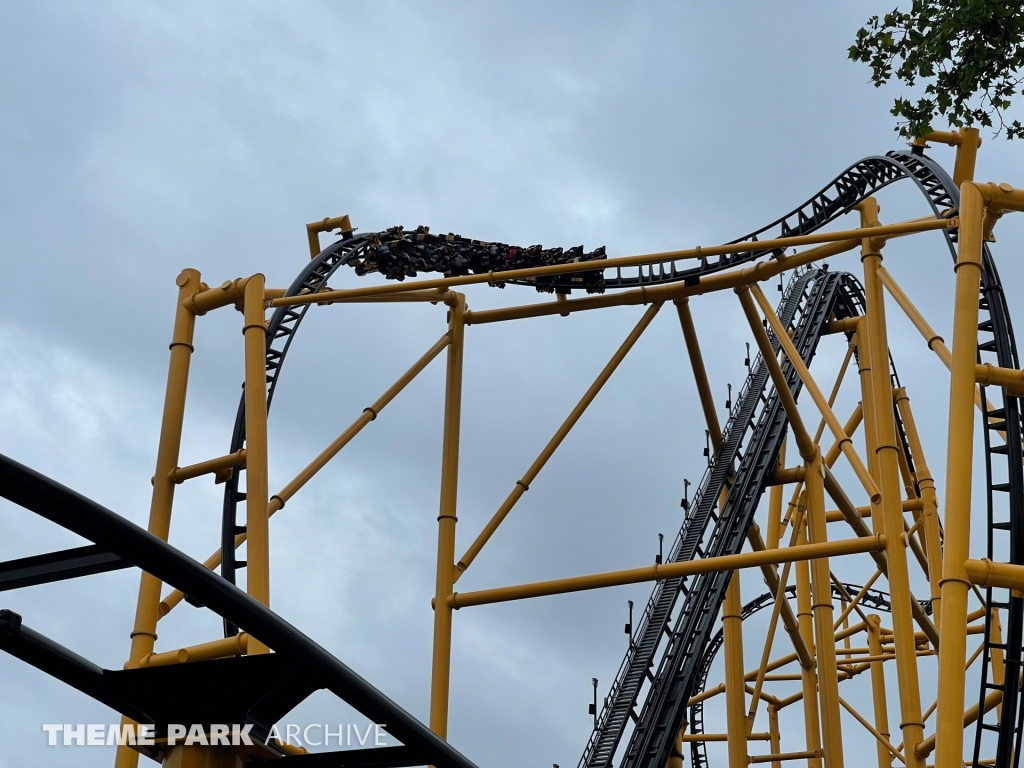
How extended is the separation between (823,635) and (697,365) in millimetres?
2570

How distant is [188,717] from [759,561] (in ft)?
20.0

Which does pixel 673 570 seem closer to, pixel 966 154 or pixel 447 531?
pixel 447 531

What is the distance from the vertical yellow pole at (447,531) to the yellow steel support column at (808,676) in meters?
4.05

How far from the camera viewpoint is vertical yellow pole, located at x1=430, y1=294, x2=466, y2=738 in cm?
1016

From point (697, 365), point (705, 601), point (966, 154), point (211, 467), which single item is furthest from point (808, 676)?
point (211, 467)

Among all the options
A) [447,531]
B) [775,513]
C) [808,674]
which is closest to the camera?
[447,531]

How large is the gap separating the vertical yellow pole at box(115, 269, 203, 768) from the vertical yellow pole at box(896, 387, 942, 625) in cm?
546

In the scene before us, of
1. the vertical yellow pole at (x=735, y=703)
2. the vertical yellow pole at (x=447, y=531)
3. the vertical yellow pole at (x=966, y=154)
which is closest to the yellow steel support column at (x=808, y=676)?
the vertical yellow pole at (x=735, y=703)

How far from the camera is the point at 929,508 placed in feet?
38.3

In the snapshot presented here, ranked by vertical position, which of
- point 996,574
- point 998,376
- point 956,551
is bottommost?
point 996,574

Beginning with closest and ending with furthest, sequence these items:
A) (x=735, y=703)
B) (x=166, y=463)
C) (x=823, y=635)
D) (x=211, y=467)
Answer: (x=211, y=467) < (x=166, y=463) < (x=823, y=635) < (x=735, y=703)

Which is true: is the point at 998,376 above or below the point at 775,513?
below

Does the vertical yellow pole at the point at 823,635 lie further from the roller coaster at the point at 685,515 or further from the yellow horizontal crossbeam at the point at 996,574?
the yellow horizontal crossbeam at the point at 996,574

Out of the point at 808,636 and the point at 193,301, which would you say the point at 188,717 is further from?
the point at 808,636
